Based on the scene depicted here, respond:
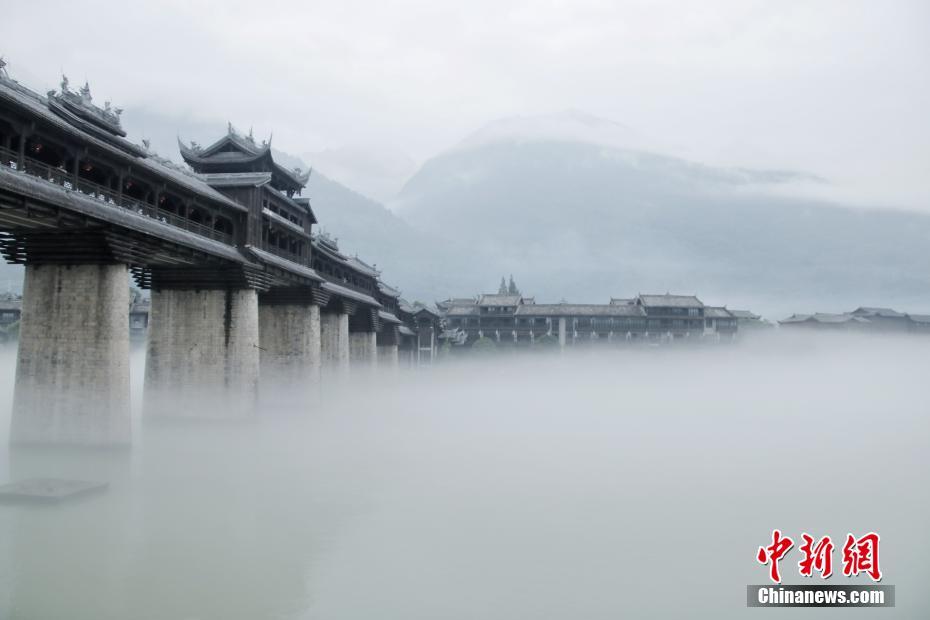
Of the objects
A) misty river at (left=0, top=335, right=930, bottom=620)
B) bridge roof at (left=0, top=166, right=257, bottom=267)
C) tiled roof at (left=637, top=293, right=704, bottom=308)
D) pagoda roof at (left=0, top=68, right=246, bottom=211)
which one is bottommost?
misty river at (left=0, top=335, right=930, bottom=620)

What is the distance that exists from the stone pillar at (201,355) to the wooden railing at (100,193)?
3224 millimetres

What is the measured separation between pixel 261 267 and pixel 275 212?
17.8 feet

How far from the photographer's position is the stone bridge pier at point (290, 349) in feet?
117

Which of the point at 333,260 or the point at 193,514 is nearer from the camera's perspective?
the point at 193,514

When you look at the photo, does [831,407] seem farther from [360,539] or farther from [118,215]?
[118,215]

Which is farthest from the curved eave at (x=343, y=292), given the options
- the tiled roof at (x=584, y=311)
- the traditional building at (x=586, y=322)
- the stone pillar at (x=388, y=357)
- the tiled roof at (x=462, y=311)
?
the tiled roof at (x=584, y=311)

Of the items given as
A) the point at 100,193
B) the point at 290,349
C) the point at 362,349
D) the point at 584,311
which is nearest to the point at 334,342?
the point at 290,349

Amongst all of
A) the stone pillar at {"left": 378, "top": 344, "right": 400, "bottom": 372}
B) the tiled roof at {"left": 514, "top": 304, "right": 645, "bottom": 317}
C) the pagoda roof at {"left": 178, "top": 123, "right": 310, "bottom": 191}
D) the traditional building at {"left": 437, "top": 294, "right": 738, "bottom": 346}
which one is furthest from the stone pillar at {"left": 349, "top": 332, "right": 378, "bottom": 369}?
the tiled roof at {"left": 514, "top": 304, "right": 645, "bottom": 317}

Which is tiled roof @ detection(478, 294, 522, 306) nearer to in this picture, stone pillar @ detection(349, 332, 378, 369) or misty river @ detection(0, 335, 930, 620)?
stone pillar @ detection(349, 332, 378, 369)

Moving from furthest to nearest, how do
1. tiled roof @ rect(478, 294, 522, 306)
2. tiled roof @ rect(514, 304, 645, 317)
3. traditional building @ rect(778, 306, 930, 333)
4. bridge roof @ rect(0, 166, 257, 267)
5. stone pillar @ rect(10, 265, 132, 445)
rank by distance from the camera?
traditional building @ rect(778, 306, 930, 333)
tiled roof @ rect(478, 294, 522, 306)
tiled roof @ rect(514, 304, 645, 317)
stone pillar @ rect(10, 265, 132, 445)
bridge roof @ rect(0, 166, 257, 267)

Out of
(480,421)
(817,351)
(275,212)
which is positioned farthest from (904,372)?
(275,212)

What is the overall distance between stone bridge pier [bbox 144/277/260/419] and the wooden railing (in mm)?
3048

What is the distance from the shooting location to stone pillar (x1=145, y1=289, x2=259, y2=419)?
28297 mm

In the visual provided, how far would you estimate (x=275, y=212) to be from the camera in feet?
112
